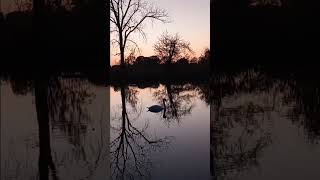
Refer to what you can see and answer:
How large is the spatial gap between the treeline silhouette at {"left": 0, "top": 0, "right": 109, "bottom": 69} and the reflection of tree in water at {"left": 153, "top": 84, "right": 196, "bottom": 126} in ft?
4.46

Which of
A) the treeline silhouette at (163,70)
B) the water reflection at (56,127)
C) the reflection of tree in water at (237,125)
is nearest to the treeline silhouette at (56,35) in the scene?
the water reflection at (56,127)

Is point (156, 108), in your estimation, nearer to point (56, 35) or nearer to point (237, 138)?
point (56, 35)

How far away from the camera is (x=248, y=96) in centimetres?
Result: 651

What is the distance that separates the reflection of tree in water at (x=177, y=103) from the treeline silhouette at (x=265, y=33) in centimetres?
101

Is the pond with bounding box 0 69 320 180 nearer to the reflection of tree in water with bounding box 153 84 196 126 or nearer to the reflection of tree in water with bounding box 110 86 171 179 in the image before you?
the reflection of tree in water with bounding box 110 86 171 179

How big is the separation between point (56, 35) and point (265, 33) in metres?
3.60

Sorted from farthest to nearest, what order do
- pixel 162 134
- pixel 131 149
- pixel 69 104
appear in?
pixel 162 134
pixel 69 104
pixel 131 149

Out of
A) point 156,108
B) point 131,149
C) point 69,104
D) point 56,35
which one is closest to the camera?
point 131,149

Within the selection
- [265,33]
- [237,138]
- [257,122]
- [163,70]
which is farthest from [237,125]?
[163,70]

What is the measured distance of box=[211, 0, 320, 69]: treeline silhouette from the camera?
23.8 feet

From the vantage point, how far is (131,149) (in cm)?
538

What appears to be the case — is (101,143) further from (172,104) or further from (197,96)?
(197,96)

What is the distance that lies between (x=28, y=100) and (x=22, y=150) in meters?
0.98

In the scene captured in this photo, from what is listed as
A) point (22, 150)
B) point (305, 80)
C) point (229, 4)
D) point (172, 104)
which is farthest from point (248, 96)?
point (22, 150)
